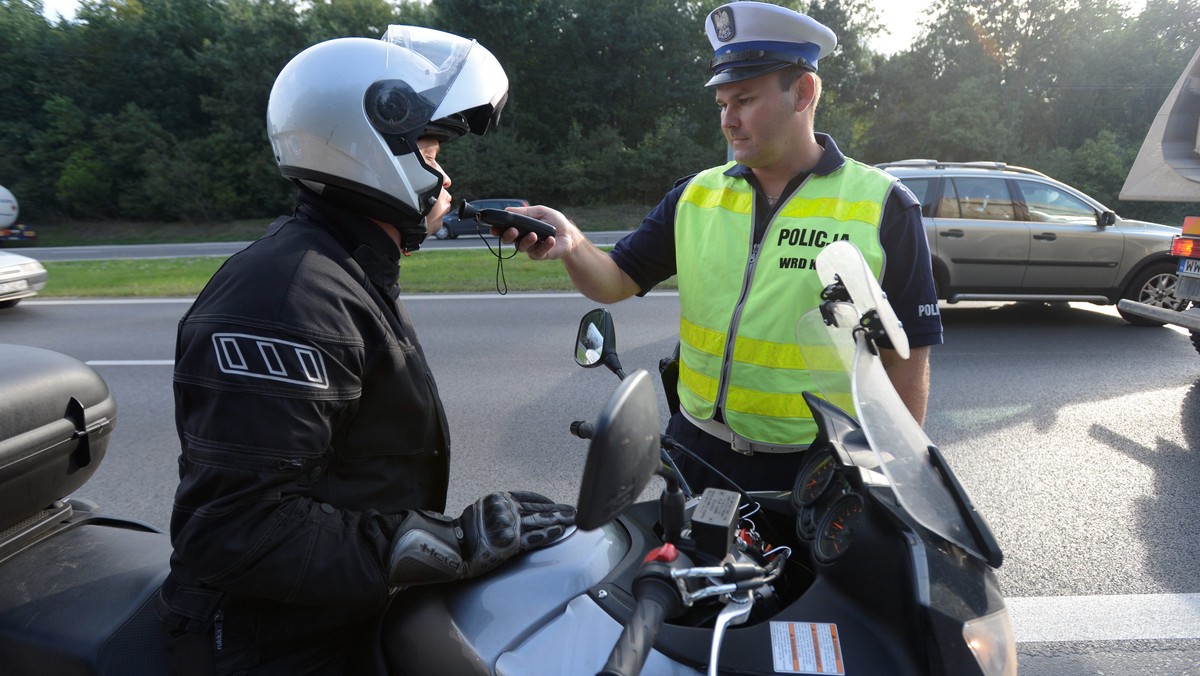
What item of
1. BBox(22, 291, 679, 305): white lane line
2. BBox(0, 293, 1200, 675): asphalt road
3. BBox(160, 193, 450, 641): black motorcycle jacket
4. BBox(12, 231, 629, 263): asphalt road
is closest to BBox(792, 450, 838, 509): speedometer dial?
BBox(160, 193, 450, 641): black motorcycle jacket

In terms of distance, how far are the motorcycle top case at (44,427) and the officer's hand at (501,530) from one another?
109 centimetres

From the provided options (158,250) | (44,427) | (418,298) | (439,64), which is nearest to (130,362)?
(418,298)

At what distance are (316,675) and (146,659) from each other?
33 centimetres

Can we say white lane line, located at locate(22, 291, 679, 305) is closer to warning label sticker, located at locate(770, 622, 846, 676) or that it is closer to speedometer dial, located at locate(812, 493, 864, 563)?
speedometer dial, located at locate(812, 493, 864, 563)

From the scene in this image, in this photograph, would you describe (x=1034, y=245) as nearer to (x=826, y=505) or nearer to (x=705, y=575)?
(x=826, y=505)

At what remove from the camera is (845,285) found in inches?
61.6

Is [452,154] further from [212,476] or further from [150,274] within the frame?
[212,476]

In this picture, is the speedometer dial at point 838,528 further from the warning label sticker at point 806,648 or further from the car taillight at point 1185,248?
the car taillight at point 1185,248

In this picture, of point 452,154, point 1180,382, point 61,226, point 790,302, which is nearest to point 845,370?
point 790,302

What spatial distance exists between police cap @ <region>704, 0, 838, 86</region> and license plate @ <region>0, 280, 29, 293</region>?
33.8 feet

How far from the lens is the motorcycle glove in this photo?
1328 millimetres

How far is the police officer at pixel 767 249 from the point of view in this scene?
6.88 feet

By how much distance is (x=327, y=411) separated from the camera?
132 cm

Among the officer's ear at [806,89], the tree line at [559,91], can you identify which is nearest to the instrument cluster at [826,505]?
the officer's ear at [806,89]
